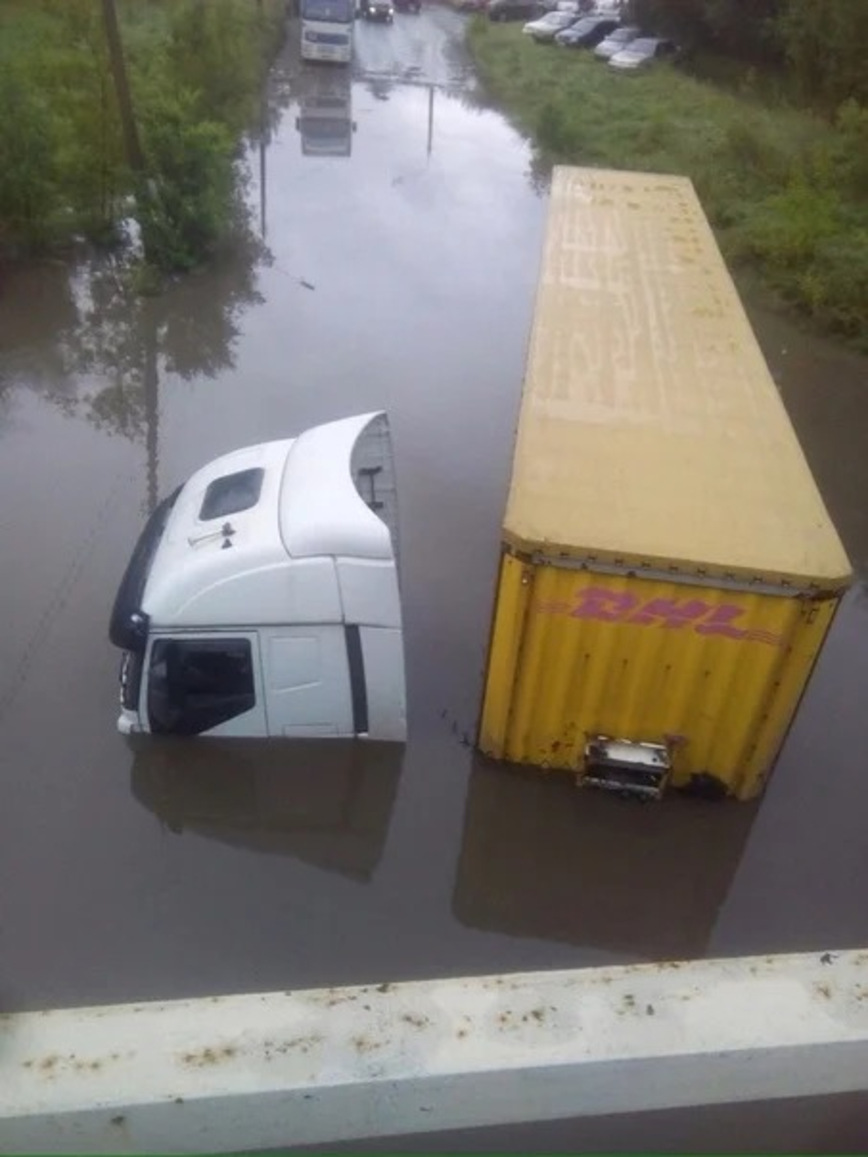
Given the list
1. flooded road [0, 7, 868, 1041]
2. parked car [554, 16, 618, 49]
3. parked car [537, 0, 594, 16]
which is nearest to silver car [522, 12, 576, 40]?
parked car [554, 16, 618, 49]

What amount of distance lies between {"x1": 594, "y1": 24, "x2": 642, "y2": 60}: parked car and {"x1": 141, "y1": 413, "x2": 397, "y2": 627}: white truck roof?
35.5m

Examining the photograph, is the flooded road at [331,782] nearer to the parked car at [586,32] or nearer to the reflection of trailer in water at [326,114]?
the reflection of trailer in water at [326,114]

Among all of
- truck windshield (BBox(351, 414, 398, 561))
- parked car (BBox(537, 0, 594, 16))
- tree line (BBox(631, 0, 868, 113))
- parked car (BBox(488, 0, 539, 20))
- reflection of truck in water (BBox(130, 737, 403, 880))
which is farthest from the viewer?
parked car (BBox(537, 0, 594, 16))

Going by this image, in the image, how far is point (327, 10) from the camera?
34031 millimetres

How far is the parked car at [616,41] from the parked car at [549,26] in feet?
6.74

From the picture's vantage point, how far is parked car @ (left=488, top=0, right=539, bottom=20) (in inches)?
1836

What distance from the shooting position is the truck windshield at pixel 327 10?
112 ft

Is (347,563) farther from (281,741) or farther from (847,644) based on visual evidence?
(847,644)

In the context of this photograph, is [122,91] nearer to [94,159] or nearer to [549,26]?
[94,159]

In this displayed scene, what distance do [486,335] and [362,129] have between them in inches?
613

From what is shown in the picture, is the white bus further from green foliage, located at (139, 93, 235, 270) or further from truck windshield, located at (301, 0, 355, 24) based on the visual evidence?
green foliage, located at (139, 93, 235, 270)

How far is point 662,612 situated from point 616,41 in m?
39.4

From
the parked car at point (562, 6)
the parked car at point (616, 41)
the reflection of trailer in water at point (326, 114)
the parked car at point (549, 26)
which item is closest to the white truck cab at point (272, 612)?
the reflection of trailer in water at point (326, 114)

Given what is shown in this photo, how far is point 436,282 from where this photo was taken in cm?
1736
